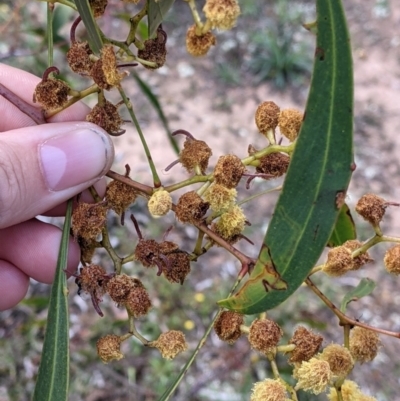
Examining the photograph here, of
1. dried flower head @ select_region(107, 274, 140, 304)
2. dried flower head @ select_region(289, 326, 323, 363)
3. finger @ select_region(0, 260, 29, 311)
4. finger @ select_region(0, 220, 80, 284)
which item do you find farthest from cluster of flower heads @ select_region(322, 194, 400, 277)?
finger @ select_region(0, 260, 29, 311)

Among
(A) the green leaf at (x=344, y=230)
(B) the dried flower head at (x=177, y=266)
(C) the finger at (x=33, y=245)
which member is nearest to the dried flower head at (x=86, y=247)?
(B) the dried flower head at (x=177, y=266)

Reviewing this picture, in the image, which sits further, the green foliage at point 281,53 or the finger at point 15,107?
the green foliage at point 281,53

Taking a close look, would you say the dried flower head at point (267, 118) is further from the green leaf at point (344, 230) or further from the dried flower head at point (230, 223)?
the green leaf at point (344, 230)

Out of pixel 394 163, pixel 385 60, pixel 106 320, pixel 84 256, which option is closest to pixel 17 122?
pixel 84 256

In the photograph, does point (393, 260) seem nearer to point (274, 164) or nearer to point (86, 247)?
point (274, 164)

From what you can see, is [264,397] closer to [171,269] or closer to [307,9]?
[171,269]

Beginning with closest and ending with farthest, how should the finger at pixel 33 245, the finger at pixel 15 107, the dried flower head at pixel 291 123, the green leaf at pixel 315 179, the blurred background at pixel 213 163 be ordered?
1. the green leaf at pixel 315 179
2. the dried flower head at pixel 291 123
3. the finger at pixel 15 107
4. the finger at pixel 33 245
5. the blurred background at pixel 213 163
